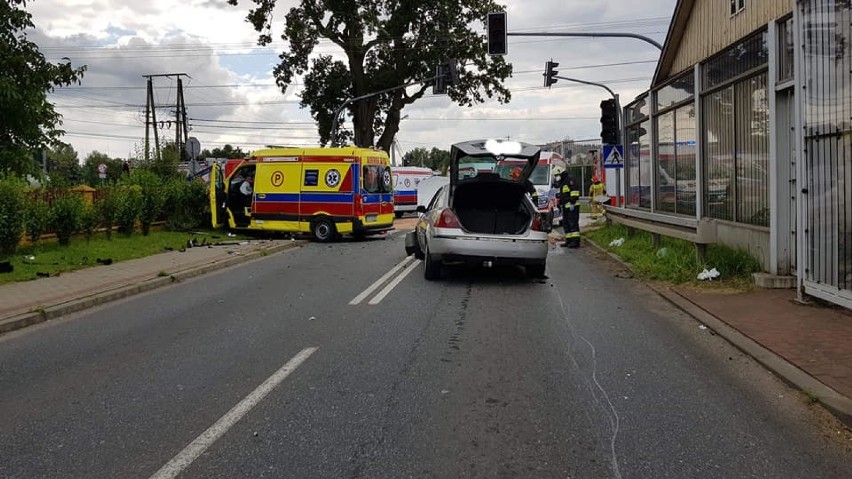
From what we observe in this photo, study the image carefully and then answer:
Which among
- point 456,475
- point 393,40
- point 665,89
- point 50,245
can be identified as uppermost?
point 393,40

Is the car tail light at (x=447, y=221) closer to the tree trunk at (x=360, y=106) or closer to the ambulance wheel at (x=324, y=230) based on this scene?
the ambulance wheel at (x=324, y=230)

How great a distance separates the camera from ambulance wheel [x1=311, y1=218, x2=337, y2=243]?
1970cm

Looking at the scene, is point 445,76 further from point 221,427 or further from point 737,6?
point 221,427

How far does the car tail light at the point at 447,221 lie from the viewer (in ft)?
35.2

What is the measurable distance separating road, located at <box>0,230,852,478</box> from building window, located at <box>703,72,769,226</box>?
267 cm

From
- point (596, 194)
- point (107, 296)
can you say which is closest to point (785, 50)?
point (107, 296)

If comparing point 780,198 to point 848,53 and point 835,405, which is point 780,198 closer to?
point 848,53

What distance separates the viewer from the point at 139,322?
8250mm

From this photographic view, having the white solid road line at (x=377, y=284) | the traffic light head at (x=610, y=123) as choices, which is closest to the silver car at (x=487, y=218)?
the white solid road line at (x=377, y=284)

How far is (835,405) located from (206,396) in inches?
174

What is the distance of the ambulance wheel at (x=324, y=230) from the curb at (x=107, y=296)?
166 inches

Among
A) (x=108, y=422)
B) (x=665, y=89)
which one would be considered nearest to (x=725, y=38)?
(x=665, y=89)

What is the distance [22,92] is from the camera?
11570mm

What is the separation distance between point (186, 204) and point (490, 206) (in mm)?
11444
